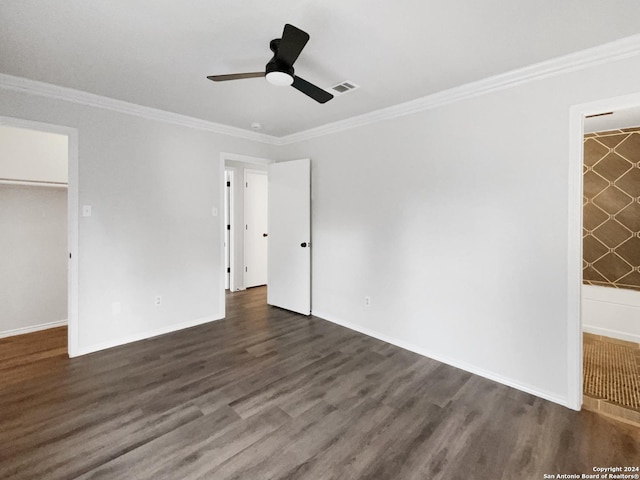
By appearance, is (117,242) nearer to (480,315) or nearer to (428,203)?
(428,203)

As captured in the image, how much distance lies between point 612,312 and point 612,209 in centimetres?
121

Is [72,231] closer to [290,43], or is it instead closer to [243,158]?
[243,158]

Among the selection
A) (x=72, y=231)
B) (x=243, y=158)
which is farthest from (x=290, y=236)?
(x=72, y=231)

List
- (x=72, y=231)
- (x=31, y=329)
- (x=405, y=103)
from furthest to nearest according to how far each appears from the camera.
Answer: (x=31, y=329), (x=405, y=103), (x=72, y=231)

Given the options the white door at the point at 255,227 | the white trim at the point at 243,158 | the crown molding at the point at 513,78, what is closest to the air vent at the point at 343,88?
the crown molding at the point at 513,78

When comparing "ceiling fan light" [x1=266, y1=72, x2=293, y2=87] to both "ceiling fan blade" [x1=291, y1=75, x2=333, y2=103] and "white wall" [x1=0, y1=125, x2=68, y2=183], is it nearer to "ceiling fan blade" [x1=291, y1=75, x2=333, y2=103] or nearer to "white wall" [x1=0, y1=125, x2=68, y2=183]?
"ceiling fan blade" [x1=291, y1=75, x2=333, y2=103]

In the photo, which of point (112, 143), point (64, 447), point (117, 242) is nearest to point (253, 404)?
point (64, 447)

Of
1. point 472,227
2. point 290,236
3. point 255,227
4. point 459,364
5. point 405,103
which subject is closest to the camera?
point 472,227

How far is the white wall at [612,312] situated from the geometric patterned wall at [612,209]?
0.32 ft

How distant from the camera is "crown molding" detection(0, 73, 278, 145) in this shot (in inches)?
104

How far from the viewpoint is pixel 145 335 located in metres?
3.44

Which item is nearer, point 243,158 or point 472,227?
point 472,227

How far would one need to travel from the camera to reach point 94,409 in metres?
2.18

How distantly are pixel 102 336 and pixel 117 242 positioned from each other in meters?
0.98
